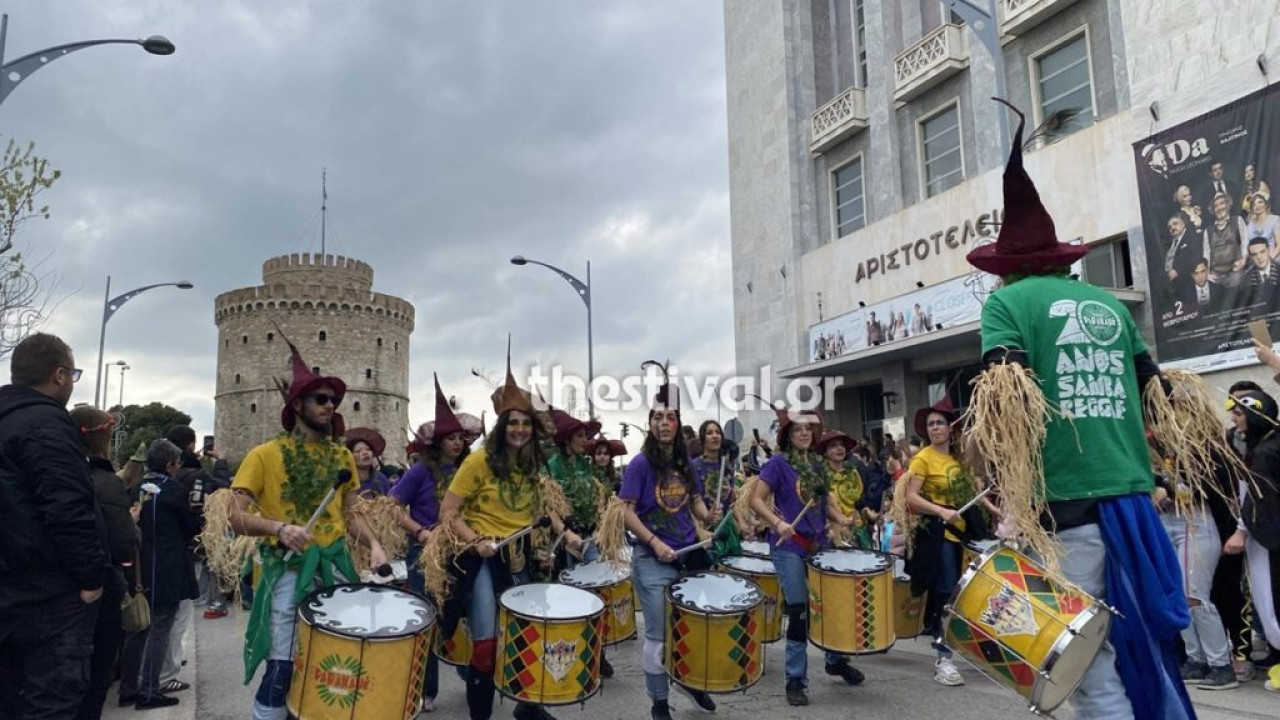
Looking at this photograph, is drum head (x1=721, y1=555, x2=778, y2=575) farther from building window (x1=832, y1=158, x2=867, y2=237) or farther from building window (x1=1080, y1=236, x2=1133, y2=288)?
building window (x1=832, y1=158, x2=867, y2=237)

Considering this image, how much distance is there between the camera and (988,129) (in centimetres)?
1869

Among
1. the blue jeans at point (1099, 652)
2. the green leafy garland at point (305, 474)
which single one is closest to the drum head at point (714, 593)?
the green leafy garland at point (305, 474)

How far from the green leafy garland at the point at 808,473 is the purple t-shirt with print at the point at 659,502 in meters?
0.99

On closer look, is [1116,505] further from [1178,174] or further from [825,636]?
[1178,174]

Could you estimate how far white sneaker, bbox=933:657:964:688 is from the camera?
21.7 feet

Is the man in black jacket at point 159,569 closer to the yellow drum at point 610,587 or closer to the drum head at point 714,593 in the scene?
the yellow drum at point 610,587

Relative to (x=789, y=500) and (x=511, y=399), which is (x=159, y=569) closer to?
(x=511, y=399)

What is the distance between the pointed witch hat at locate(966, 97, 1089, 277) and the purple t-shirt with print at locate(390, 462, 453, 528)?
200 inches

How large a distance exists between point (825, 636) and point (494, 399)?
2.87 metres

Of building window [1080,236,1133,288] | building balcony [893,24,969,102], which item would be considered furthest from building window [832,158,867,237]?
building window [1080,236,1133,288]

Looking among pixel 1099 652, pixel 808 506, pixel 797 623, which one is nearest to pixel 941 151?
pixel 808 506

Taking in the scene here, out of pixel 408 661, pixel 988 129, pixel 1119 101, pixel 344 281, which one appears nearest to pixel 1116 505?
pixel 408 661

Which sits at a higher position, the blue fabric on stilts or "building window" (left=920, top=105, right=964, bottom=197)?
"building window" (left=920, top=105, right=964, bottom=197)

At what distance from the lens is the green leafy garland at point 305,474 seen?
4.86 m
